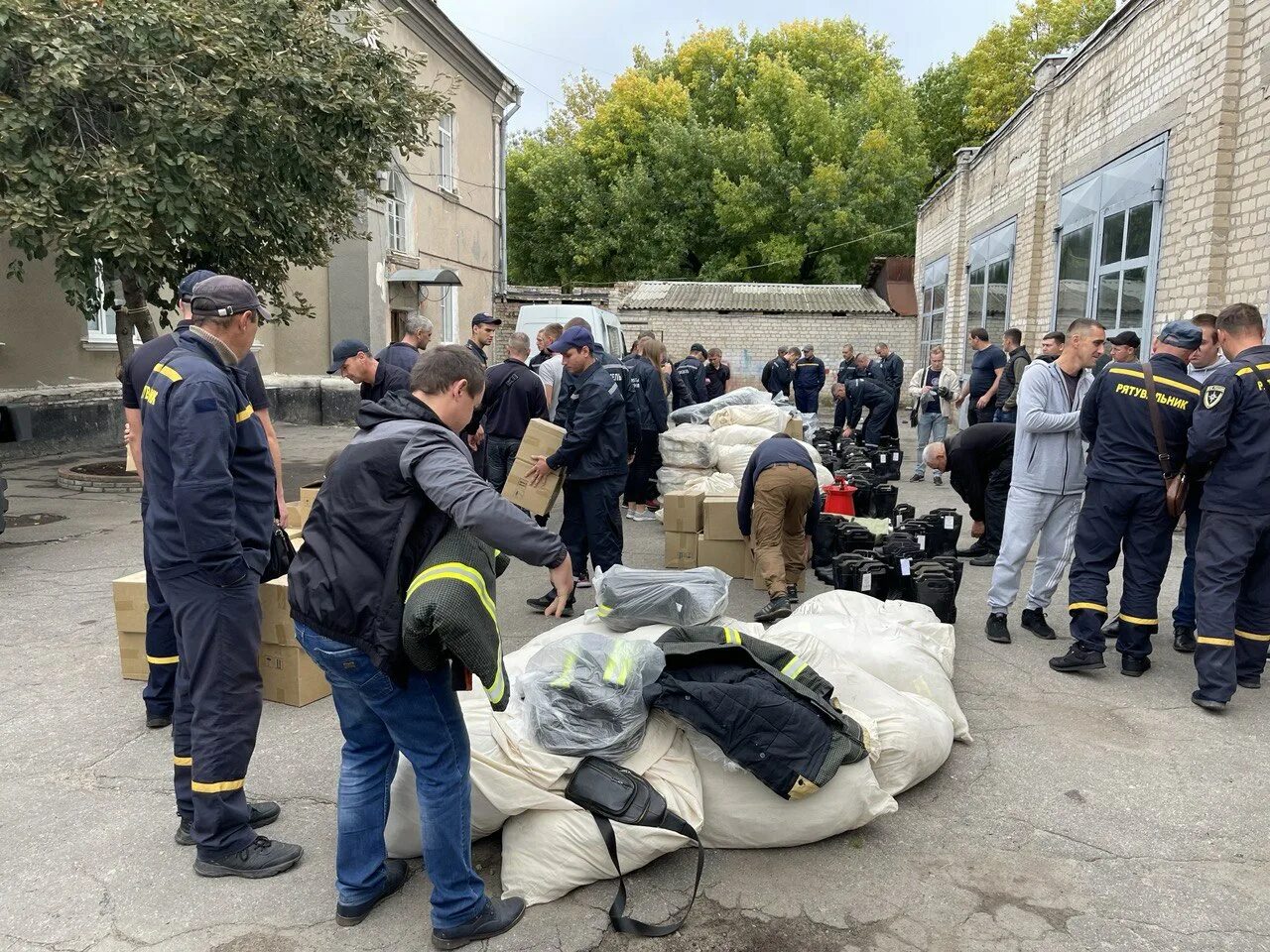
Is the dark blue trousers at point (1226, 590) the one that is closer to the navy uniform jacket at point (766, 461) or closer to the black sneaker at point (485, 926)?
the navy uniform jacket at point (766, 461)

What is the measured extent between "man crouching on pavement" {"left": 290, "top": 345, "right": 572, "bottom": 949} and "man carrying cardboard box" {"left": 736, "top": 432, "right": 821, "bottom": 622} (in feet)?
10.7

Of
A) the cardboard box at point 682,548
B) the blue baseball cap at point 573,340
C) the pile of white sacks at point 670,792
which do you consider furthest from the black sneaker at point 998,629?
the blue baseball cap at point 573,340

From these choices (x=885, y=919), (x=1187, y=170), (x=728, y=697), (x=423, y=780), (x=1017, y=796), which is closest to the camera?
(x=423, y=780)

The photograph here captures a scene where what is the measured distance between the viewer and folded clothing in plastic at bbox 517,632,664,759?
2977mm

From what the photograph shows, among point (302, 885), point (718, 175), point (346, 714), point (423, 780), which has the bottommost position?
point (302, 885)

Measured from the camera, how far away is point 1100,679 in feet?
15.2

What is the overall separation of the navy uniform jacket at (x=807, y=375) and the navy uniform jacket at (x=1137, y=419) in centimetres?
1148

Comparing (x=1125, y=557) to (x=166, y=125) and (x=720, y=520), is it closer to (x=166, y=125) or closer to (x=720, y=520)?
(x=720, y=520)

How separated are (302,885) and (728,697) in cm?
149

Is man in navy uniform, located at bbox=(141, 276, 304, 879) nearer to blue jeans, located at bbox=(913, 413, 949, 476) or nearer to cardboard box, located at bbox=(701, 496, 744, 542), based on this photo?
cardboard box, located at bbox=(701, 496, 744, 542)

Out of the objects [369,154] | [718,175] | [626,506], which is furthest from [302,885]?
[718,175]

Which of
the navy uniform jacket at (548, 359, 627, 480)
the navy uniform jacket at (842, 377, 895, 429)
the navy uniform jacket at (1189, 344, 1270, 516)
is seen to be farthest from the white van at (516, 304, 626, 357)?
the navy uniform jacket at (1189, 344, 1270, 516)

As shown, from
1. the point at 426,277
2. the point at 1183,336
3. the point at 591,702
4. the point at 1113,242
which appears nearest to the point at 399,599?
the point at 591,702

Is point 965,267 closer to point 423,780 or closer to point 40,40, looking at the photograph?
point 40,40
